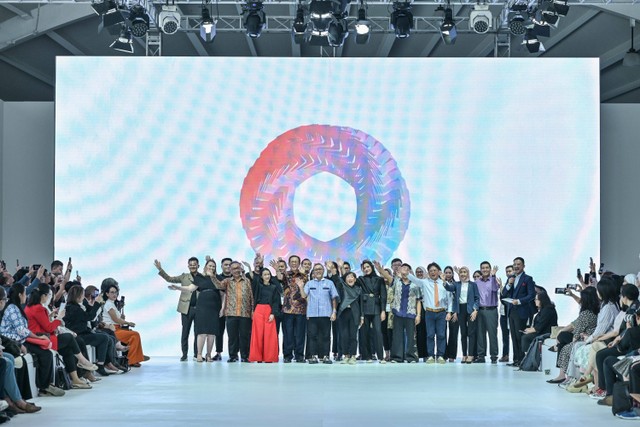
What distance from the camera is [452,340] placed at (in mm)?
12094

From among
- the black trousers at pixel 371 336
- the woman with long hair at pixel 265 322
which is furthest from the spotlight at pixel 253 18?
the black trousers at pixel 371 336

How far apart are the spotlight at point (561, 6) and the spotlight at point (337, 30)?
7.86 feet

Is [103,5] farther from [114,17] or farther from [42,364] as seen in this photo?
[42,364]

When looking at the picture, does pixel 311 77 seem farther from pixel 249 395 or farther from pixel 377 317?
pixel 249 395

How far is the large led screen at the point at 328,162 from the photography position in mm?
13234

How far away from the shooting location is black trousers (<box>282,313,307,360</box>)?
11.9 meters

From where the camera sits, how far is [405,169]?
1336 cm

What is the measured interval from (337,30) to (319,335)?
3569 mm

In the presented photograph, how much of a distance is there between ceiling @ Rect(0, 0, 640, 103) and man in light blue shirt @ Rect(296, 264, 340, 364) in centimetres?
353

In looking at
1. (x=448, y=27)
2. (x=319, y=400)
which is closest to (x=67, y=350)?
(x=319, y=400)

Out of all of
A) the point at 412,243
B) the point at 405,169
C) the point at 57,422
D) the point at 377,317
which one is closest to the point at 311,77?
the point at 405,169

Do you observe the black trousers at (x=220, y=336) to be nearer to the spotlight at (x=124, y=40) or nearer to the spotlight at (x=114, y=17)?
the spotlight at (x=124, y=40)

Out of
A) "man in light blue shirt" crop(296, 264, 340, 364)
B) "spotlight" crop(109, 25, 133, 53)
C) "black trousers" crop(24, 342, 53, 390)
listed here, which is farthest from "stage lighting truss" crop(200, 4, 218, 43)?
"black trousers" crop(24, 342, 53, 390)

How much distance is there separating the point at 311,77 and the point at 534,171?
3.24 metres
